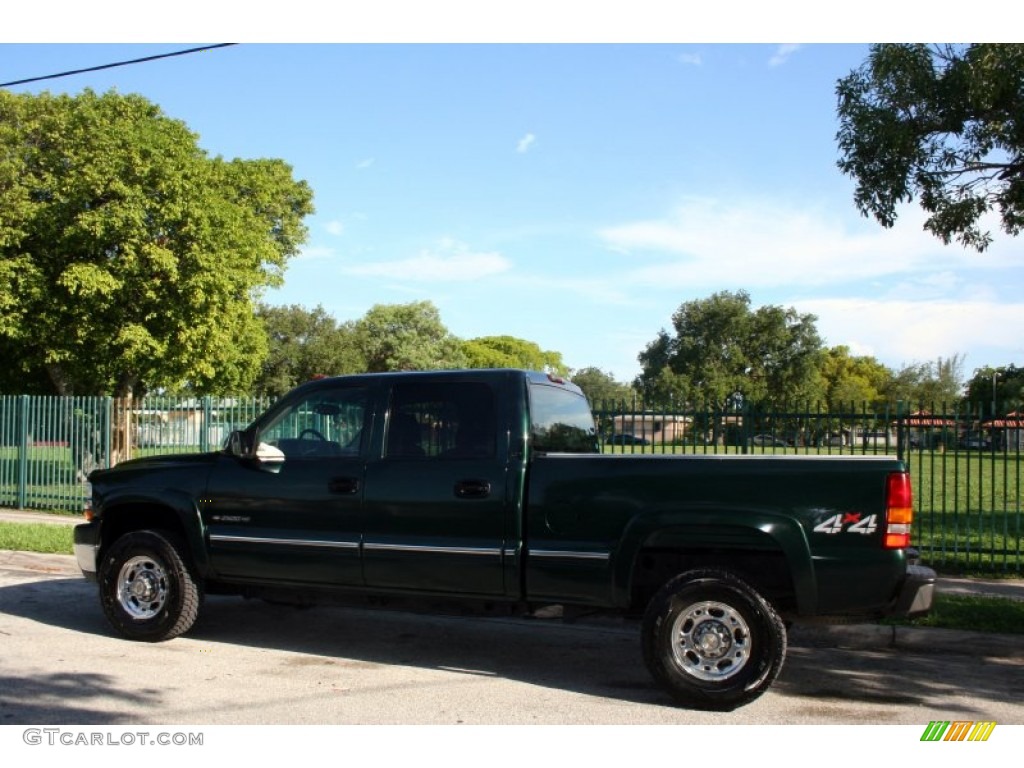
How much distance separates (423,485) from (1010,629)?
4987 mm

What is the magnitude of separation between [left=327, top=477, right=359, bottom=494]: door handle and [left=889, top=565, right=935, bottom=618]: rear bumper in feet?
11.4

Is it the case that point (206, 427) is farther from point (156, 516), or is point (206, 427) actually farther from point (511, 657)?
point (511, 657)

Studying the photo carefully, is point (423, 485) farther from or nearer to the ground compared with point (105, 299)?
nearer to the ground

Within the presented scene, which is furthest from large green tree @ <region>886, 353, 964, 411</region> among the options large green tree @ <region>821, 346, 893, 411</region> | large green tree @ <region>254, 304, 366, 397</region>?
large green tree @ <region>254, 304, 366, 397</region>

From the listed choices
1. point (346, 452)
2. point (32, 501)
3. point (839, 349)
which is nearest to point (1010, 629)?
point (346, 452)

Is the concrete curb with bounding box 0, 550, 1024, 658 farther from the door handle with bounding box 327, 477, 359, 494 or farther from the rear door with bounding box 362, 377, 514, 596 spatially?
the door handle with bounding box 327, 477, 359, 494

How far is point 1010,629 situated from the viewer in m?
7.64

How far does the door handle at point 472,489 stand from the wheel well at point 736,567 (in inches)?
42.1

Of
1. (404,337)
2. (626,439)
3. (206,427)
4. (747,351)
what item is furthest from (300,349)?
(626,439)

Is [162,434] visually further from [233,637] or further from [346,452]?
[346,452]

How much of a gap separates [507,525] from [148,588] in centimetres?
302

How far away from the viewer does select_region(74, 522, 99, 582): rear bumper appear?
734cm

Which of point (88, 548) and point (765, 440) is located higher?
point (765, 440)

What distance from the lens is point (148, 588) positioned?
716cm
